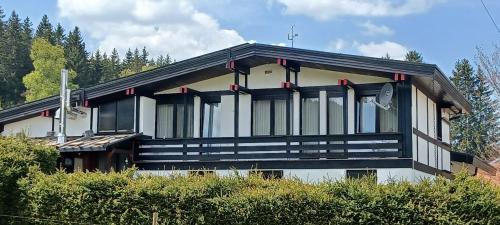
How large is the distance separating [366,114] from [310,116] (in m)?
1.62

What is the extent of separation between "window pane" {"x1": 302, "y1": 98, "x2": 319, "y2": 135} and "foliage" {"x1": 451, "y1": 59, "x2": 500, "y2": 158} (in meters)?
40.9

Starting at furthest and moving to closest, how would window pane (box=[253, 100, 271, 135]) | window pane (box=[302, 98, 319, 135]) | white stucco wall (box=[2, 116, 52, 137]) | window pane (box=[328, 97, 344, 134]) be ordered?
white stucco wall (box=[2, 116, 52, 137]) → window pane (box=[253, 100, 271, 135]) → window pane (box=[302, 98, 319, 135]) → window pane (box=[328, 97, 344, 134])

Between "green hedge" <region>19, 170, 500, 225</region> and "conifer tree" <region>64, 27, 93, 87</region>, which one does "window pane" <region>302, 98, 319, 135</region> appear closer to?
"green hedge" <region>19, 170, 500, 225</region>

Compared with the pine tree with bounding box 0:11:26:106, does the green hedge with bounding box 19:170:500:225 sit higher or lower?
lower

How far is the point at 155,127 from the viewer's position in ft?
66.4

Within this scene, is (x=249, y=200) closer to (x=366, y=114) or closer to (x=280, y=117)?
(x=366, y=114)

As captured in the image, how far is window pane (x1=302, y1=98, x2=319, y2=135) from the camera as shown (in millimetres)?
18359

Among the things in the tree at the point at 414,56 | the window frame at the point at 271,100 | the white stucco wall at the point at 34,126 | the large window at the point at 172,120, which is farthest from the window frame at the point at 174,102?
the tree at the point at 414,56

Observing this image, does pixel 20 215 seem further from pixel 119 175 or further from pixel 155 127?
pixel 155 127

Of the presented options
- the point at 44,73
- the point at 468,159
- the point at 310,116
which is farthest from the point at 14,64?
the point at 468,159

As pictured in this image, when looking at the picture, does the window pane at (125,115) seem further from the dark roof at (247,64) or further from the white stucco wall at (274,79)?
the white stucco wall at (274,79)

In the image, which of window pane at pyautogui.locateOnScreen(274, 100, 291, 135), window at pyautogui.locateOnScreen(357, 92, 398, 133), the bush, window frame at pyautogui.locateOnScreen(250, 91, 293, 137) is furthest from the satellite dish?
the bush

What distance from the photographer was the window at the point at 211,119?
1966 cm

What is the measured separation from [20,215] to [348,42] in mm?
20390
